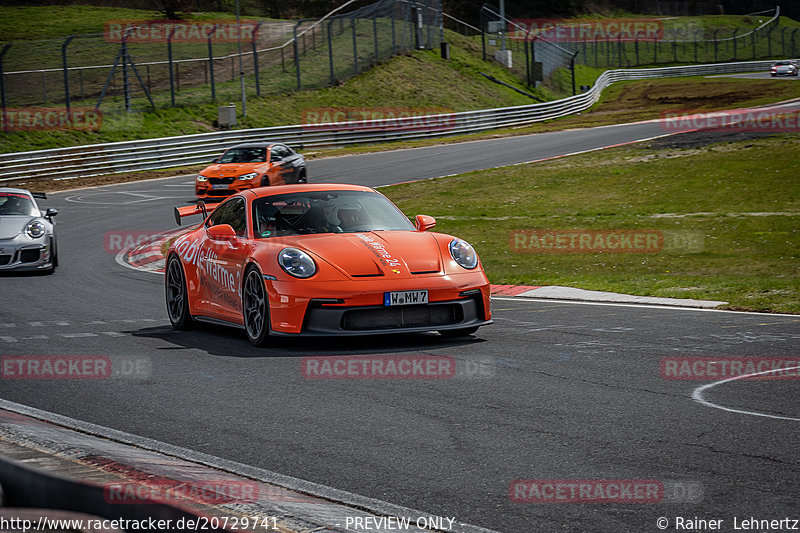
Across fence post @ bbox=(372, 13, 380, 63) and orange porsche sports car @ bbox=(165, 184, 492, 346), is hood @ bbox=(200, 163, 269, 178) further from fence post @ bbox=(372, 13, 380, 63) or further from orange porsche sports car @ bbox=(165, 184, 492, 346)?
fence post @ bbox=(372, 13, 380, 63)

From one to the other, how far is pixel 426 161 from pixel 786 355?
26311mm

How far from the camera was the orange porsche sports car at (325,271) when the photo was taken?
8.24 m

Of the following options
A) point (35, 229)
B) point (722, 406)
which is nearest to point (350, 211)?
point (722, 406)

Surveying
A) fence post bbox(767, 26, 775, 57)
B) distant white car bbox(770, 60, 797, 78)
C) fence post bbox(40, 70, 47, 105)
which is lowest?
fence post bbox(40, 70, 47, 105)

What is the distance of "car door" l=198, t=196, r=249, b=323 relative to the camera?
920 centimetres

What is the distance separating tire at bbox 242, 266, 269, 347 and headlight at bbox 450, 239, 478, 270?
168 cm

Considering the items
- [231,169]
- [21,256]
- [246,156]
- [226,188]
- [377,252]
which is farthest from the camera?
[246,156]

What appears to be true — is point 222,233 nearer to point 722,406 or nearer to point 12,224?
point 722,406

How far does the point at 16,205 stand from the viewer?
55.8ft

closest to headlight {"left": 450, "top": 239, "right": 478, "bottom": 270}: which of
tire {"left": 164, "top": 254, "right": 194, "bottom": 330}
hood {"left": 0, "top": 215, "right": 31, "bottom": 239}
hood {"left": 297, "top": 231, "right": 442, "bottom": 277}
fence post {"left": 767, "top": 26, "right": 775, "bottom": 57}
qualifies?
hood {"left": 297, "top": 231, "right": 442, "bottom": 277}

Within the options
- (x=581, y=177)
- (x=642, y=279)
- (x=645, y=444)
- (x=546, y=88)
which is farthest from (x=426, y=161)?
(x=546, y=88)

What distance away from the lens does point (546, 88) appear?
210ft

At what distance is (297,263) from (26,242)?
29.6ft

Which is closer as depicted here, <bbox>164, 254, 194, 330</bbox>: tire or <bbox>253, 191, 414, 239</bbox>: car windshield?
<bbox>253, 191, 414, 239</bbox>: car windshield
